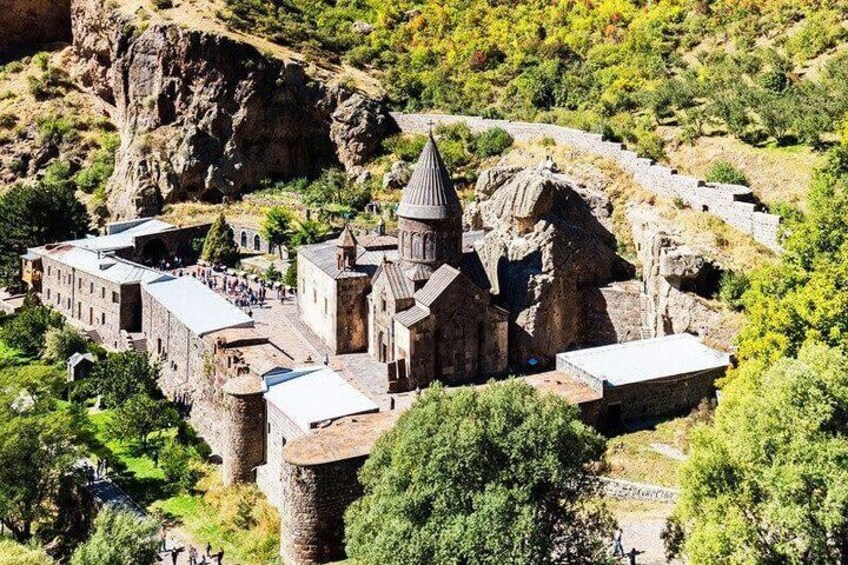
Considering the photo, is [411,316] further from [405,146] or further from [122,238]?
[405,146]

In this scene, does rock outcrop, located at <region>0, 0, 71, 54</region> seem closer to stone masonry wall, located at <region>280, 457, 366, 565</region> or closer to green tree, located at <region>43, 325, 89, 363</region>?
green tree, located at <region>43, 325, 89, 363</region>

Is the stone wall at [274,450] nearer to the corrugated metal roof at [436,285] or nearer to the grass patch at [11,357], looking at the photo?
the corrugated metal roof at [436,285]

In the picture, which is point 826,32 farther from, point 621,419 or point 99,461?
point 99,461

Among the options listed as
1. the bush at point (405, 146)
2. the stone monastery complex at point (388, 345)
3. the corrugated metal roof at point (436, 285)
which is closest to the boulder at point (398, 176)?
the bush at point (405, 146)

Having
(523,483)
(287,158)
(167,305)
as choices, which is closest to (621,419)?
(523,483)

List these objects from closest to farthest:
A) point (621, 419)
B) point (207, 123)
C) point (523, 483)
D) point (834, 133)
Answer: point (523, 483) → point (621, 419) → point (834, 133) → point (207, 123)

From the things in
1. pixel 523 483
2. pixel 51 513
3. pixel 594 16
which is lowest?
pixel 51 513

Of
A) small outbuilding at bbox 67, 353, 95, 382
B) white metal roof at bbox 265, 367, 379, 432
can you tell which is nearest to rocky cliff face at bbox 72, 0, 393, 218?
small outbuilding at bbox 67, 353, 95, 382
